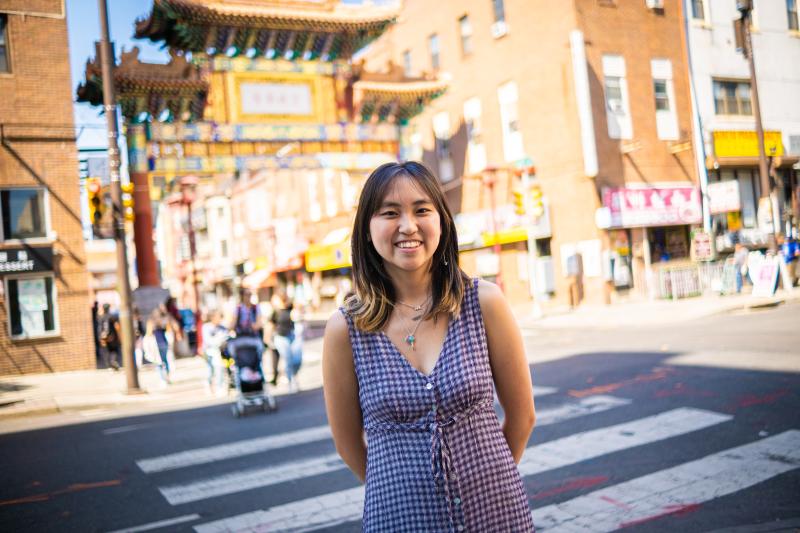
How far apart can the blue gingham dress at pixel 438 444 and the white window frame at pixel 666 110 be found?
26.8 m

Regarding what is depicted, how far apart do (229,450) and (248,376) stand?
96.5 inches

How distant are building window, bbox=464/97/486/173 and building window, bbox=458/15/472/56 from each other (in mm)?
2349

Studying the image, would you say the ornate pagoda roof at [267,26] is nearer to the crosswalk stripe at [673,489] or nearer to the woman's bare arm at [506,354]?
the crosswalk stripe at [673,489]

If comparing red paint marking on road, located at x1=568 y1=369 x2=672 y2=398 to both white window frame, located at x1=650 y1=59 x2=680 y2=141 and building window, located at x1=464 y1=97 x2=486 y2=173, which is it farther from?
building window, located at x1=464 y1=97 x2=486 y2=173

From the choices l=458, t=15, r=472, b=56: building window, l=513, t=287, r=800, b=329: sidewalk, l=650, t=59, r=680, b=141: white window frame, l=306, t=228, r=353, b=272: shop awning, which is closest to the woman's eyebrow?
l=513, t=287, r=800, b=329: sidewalk

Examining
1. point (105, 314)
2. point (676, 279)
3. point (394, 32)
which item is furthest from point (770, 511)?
point (394, 32)

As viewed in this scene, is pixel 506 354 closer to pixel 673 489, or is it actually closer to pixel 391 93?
pixel 673 489

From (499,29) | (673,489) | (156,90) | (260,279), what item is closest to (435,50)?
(499,29)

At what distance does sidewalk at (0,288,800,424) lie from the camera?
40.3 feet

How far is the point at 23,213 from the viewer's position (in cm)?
1867

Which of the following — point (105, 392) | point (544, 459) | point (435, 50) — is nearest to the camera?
point (544, 459)

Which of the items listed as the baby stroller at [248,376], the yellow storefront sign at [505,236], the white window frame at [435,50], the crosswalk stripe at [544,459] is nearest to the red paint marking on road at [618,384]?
the crosswalk stripe at [544,459]

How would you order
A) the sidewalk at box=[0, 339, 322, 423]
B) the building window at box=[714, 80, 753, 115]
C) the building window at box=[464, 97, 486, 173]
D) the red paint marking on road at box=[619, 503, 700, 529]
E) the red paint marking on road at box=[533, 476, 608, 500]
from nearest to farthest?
1. the red paint marking on road at box=[619, 503, 700, 529]
2. the red paint marking on road at box=[533, 476, 608, 500]
3. the sidewalk at box=[0, 339, 322, 423]
4. the building window at box=[714, 80, 753, 115]
5. the building window at box=[464, 97, 486, 173]

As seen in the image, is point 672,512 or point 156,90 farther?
point 156,90
